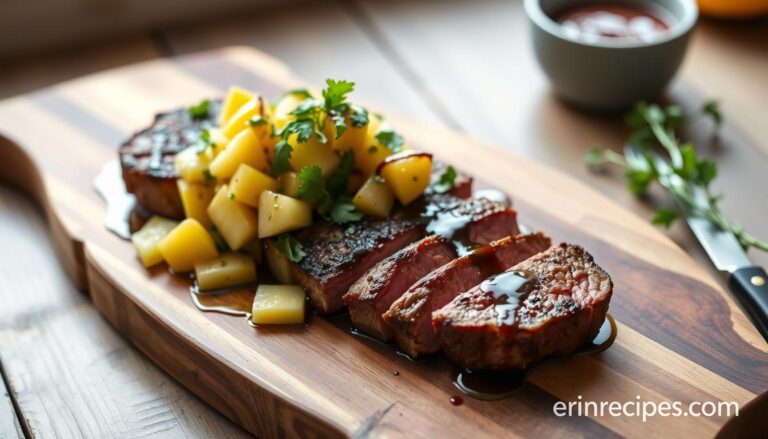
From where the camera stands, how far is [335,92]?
3.06m

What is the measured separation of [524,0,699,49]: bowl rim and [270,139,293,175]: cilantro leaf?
165cm

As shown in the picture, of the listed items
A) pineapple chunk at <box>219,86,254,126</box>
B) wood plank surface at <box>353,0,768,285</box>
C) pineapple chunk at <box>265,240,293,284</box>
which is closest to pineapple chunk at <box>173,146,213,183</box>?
pineapple chunk at <box>219,86,254,126</box>

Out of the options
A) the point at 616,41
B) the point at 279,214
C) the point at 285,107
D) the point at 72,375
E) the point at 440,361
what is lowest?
the point at 72,375

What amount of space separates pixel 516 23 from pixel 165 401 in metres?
3.30

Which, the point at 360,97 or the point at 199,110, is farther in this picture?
the point at 360,97

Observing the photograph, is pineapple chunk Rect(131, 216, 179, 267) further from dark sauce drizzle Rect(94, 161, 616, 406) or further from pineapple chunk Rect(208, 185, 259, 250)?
pineapple chunk Rect(208, 185, 259, 250)

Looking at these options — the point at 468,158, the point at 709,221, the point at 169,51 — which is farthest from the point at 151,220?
the point at 709,221

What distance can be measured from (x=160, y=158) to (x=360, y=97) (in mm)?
1181

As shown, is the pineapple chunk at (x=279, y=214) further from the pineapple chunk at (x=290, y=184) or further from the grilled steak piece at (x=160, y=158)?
the grilled steak piece at (x=160, y=158)

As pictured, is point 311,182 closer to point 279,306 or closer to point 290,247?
point 290,247

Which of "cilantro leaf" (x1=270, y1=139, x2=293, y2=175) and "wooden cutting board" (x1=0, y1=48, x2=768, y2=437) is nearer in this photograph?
"wooden cutting board" (x1=0, y1=48, x2=768, y2=437)

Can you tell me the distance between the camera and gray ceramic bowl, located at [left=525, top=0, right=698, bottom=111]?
4000 mm

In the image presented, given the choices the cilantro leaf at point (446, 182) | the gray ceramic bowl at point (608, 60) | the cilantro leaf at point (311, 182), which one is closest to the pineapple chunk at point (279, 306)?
the cilantro leaf at point (311, 182)

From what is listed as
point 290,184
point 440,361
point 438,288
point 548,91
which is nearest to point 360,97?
point 548,91
